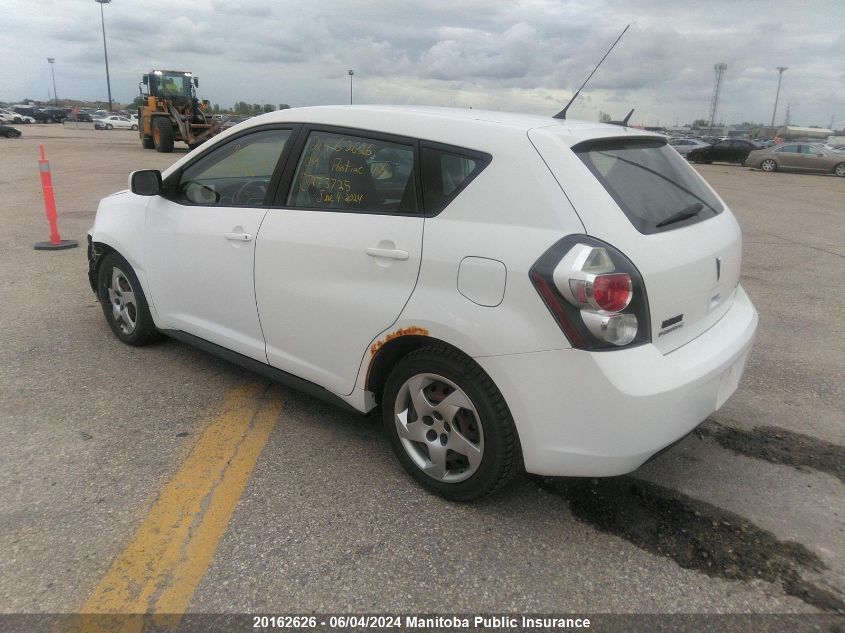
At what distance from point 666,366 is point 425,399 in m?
1.00

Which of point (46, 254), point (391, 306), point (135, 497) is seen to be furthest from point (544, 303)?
point (46, 254)

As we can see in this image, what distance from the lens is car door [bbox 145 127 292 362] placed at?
A: 11.1 feet

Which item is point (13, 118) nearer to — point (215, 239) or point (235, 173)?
point (235, 173)

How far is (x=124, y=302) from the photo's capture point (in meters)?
4.39

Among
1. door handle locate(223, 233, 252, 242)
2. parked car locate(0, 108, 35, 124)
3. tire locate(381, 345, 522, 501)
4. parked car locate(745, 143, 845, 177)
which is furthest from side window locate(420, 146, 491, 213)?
parked car locate(0, 108, 35, 124)

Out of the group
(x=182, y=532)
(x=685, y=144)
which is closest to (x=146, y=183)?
(x=182, y=532)

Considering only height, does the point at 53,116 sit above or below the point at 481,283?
above

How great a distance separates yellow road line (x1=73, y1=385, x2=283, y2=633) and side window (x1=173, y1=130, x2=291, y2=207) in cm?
126

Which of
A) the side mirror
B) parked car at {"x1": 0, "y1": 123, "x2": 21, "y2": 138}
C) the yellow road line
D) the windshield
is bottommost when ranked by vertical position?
the yellow road line

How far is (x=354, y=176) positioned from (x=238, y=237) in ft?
2.55

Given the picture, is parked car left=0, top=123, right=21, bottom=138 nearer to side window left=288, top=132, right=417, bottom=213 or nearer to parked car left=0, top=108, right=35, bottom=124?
parked car left=0, top=108, right=35, bottom=124

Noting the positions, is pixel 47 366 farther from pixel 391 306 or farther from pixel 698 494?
pixel 698 494

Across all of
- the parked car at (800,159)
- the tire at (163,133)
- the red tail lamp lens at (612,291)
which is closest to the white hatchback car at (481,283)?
the red tail lamp lens at (612,291)

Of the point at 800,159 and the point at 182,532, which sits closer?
the point at 182,532
